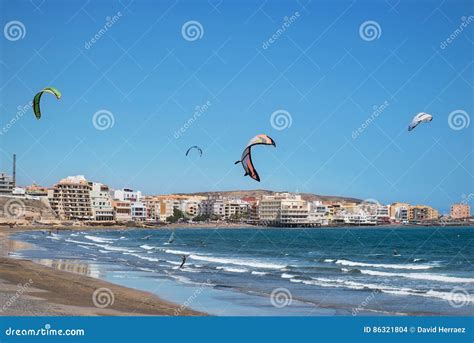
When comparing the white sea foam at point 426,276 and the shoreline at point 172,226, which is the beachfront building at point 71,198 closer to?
the shoreline at point 172,226

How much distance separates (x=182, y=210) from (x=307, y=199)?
48.6ft

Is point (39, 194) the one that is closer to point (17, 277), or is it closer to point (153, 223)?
point (153, 223)

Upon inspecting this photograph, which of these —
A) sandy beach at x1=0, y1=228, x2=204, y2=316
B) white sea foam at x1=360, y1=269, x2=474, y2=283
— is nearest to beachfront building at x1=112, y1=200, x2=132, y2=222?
white sea foam at x1=360, y1=269, x2=474, y2=283

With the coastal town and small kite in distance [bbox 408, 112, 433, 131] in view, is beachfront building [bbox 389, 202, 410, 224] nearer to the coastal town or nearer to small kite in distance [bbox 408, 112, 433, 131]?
the coastal town

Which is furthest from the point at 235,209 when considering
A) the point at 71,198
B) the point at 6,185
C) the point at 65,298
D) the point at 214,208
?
the point at 65,298

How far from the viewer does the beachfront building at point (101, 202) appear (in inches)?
1753

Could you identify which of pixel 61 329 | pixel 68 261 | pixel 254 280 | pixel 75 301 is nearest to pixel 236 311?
pixel 75 301

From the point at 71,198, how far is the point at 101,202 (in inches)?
217

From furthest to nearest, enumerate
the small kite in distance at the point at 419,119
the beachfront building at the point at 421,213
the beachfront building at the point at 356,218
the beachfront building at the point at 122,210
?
1. the beachfront building at the point at 421,213
2. the beachfront building at the point at 356,218
3. the beachfront building at the point at 122,210
4. the small kite in distance at the point at 419,119

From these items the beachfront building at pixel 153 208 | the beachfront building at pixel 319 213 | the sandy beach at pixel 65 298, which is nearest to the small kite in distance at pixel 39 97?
the sandy beach at pixel 65 298

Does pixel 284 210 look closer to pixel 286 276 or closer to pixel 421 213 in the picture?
pixel 421 213

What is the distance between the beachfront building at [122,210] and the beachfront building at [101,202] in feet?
1.95

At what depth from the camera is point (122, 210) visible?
5428 centimetres

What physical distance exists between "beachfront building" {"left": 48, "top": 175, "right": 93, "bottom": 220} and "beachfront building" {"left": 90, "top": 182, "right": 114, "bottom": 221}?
547 millimetres
